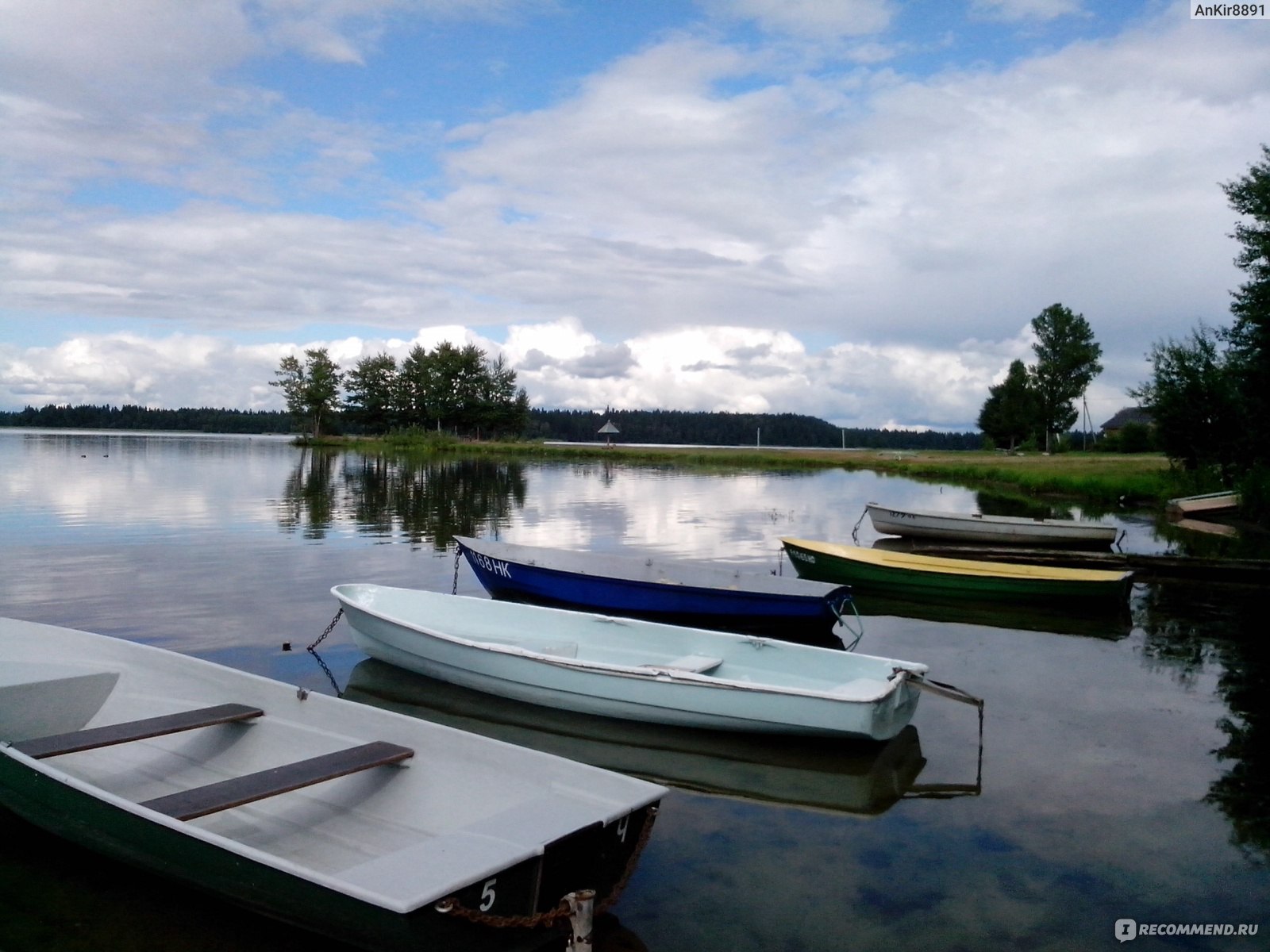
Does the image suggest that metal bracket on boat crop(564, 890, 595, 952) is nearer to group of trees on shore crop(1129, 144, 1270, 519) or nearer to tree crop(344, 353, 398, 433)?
group of trees on shore crop(1129, 144, 1270, 519)

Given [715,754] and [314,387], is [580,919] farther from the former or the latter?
[314,387]

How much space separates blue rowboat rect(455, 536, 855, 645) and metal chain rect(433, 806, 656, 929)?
8.06 metres

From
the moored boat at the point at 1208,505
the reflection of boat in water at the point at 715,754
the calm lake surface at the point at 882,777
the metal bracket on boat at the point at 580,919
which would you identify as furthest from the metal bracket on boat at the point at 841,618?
the moored boat at the point at 1208,505

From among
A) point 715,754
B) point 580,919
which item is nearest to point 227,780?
point 580,919

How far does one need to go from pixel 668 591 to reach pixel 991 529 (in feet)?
47.8

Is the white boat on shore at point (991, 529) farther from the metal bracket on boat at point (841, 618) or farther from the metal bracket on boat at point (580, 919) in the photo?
the metal bracket on boat at point (580, 919)

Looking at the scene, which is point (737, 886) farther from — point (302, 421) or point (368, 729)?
point (302, 421)

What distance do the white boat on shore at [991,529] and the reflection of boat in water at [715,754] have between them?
16647 millimetres

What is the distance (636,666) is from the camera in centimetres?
992

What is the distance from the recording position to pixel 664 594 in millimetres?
14125

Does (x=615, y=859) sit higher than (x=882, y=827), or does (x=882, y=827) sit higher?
(x=615, y=859)

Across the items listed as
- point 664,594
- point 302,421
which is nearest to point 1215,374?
point 664,594

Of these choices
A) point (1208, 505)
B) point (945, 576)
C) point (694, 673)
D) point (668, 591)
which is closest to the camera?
point (694, 673)

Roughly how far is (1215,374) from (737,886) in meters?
36.6
